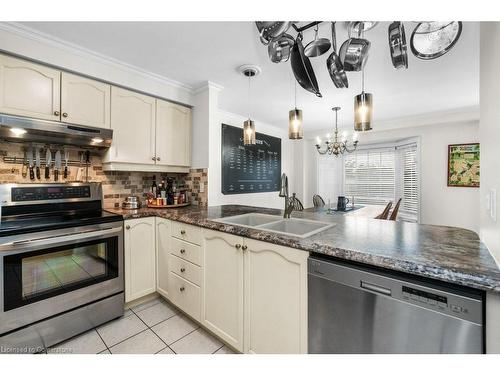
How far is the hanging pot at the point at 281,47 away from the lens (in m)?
1.13

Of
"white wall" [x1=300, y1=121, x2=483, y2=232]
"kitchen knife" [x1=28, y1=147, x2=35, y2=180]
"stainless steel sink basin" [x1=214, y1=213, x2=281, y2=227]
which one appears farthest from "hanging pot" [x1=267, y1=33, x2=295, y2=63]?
"white wall" [x1=300, y1=121, x2=483, y2=232]

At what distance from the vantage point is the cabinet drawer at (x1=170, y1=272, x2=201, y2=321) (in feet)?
5.58

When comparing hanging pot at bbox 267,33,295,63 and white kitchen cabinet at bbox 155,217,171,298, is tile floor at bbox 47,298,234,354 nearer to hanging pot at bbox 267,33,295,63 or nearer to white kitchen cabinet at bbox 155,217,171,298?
white kitchen cabinet at bbox 155,217,171,298

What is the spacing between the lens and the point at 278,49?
1175mm

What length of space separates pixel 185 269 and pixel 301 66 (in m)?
1.63

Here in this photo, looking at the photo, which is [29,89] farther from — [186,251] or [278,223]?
[278,223]

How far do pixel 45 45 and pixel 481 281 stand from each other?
2.86 metres

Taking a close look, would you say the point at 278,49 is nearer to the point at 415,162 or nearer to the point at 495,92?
the point at 495,92

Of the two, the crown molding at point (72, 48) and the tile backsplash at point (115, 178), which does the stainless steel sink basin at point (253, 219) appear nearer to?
the tile backsplash at point (115, 178)

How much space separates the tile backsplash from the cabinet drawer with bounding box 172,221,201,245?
0.71 m

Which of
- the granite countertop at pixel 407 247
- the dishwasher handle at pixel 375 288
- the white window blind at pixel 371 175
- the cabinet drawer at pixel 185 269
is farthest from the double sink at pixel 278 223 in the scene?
the white window blind at pixel 371 175

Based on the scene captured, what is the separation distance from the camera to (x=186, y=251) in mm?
1774

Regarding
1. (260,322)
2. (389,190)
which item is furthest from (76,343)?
(389,190)

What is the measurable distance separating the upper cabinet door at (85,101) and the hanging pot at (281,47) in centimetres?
168
